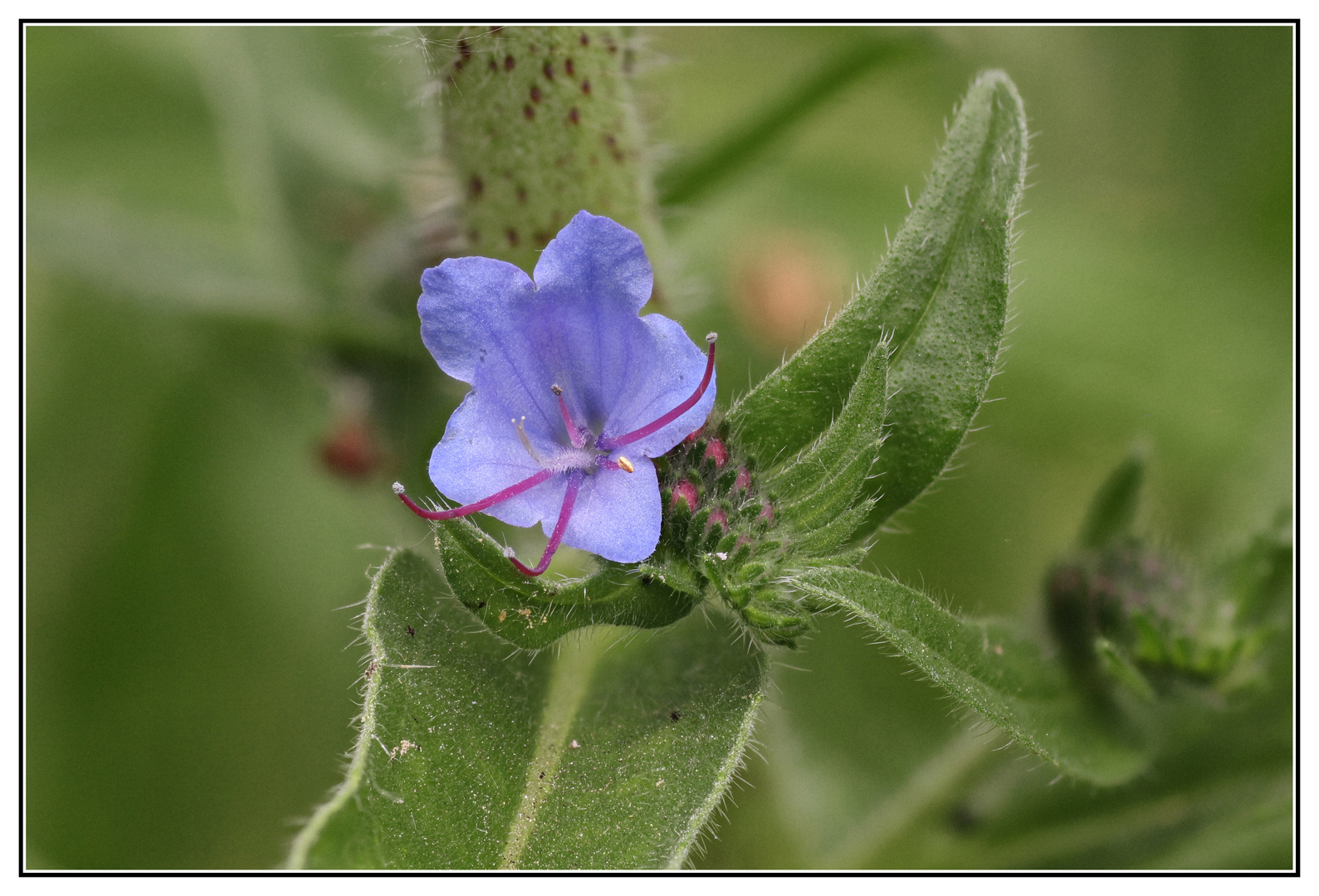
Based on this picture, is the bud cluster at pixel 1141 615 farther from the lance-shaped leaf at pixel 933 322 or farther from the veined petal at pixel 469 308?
the veined petal at pixel 469 308

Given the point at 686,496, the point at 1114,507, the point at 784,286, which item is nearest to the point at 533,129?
the point at 686,496

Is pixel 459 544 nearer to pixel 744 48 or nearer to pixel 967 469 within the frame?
pixel 967 469

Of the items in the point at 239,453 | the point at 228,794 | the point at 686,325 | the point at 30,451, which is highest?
the point at 686,325

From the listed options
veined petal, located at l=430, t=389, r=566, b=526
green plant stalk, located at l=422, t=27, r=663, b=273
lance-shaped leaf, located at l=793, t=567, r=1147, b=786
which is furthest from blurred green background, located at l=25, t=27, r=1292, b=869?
veined petal, located at l=430, t=389, r=566, b=526

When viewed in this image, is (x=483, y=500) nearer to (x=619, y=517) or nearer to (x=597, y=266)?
(x=619, y=517)

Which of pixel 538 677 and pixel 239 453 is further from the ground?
pixel 538 677

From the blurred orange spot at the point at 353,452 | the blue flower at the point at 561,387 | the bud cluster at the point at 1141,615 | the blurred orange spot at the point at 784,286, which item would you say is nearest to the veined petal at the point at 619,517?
the blue flower at the point at 561,387

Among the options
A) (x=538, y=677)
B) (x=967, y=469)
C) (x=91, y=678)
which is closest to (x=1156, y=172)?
(x=967, y=469)

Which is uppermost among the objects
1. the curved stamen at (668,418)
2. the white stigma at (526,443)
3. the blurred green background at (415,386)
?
the curved stamen at (668,418)
